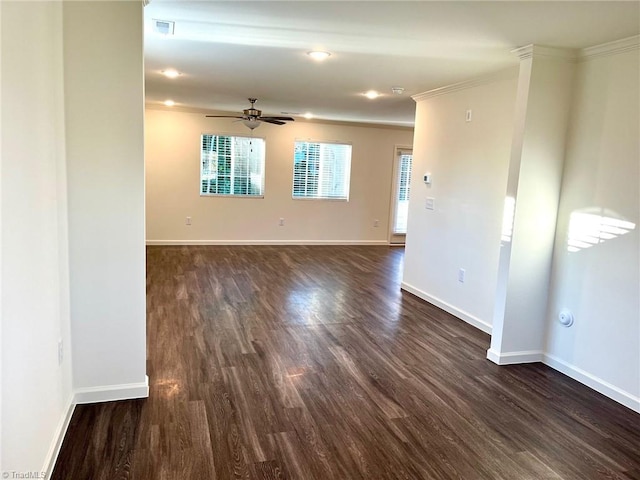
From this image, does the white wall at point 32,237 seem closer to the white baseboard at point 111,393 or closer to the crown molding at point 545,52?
the white baseboard at point 111,393

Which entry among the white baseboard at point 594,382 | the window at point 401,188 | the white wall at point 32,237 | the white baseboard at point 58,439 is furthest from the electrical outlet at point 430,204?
the window at point 401,188

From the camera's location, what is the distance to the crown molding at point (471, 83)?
12.8 ft

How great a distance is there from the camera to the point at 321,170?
886 centimetres

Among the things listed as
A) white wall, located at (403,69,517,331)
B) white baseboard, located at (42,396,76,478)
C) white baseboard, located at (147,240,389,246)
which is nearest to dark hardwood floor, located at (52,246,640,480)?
white baseboard, located at (42,396,76,478)

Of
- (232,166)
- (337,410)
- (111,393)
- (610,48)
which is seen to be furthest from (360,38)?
(232,166)

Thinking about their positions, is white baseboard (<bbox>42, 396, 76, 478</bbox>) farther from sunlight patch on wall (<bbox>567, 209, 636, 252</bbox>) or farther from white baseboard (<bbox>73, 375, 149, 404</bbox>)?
sunlight patch on wall (<bbox>567, 209, 636, 252</bbox>)

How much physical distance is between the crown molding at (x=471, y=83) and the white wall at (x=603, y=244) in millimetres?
701

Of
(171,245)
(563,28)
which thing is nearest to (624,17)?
(563,28)

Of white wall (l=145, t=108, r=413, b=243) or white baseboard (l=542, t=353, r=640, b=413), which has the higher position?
white wall (l=145, t=108, r=413, b=243)

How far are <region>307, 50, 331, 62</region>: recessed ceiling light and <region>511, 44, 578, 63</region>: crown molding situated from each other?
1.39 meters

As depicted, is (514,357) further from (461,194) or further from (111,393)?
(111,393)

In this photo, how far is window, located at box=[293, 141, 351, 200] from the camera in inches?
342

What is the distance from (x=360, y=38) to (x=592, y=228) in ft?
6.95

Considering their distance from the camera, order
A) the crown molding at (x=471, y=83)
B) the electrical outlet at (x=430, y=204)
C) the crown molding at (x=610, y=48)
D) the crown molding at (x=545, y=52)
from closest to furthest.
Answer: the crown molding at (x=610, y=48) → the crown molding at (x=545, y=52) → the crown molding at (x=471, y=83) → the electrical outlet at (x=430, y=204)
